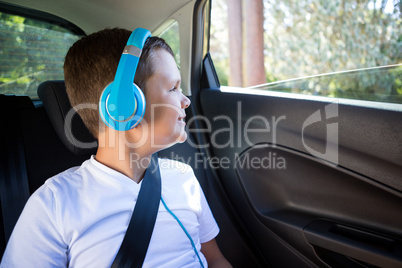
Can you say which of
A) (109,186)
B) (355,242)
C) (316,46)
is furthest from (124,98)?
(316,46)

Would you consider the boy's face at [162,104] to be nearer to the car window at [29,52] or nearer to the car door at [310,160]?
the car door at [310,160]

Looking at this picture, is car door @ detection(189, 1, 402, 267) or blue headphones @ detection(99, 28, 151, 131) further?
car door @ detection(189, 1, 402, 267)

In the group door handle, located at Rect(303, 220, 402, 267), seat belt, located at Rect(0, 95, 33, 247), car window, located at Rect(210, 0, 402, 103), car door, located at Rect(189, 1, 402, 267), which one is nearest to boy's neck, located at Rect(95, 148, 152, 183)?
seat belt, located at Rect(0, 95, 33, 247)

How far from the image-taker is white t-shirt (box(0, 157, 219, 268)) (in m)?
0.87

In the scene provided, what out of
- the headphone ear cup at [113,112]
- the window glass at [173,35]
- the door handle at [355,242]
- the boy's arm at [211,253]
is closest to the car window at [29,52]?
the window glass at [173,35]

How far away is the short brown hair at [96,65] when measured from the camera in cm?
104

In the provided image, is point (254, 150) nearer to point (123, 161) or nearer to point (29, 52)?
point (123, 161)

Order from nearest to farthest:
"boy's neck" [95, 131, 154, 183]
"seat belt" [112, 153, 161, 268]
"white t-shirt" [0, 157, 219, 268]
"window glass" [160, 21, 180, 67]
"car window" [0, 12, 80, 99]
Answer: "white t-shirt" [0, 157, 219, 268]
"seat belt" [112, 153, 161, 268]
"boy's neck" [95, 131, 154, 183]
"car window" [0, 12, 80, 99]
"window glass" [160, 21, 180, 67]

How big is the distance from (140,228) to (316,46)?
2.12m

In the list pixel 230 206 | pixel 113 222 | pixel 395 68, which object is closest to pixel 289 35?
pixel 395 68

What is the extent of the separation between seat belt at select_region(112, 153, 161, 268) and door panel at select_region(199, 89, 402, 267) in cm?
61

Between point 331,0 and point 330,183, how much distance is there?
140 centimetres

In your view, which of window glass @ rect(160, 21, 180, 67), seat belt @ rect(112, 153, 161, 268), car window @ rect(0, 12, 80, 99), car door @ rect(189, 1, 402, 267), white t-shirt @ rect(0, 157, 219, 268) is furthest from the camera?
window glass @ rect(160, 21, 180, 67)

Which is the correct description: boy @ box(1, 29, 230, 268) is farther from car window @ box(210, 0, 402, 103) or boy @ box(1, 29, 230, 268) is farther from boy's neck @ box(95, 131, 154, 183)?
car window @ box(210, 0, 402, 103)
